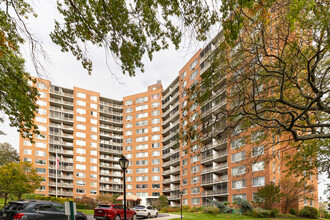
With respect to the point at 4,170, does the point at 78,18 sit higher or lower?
higher

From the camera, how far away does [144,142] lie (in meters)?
85.2

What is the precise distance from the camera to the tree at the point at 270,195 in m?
34.1

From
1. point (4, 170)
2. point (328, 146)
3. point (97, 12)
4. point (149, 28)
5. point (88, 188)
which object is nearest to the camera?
point (97, 12)

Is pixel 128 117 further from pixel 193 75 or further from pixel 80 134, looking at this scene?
pixel 193 75

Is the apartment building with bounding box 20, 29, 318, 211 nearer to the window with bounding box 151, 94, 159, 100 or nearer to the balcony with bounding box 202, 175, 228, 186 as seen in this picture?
the window with bounding box 151, 94, 159, 100

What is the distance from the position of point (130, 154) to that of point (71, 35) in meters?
81.1

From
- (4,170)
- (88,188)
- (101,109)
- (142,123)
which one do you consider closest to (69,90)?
(101,109)

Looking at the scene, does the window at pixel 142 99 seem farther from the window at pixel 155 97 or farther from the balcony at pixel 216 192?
the balcony at pixel 216 192

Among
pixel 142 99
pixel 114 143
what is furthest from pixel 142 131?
pixel 114 143

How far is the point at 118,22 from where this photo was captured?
721cm

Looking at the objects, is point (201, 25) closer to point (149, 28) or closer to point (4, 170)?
point (149, 28)

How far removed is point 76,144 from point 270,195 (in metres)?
60.3

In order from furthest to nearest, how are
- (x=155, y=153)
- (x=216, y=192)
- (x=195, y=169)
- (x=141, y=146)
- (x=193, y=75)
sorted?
(x=141, y=146)
(x=155, y=153)
(x=193, y=75)
(x=195, y=169)
(x=216, y=192)

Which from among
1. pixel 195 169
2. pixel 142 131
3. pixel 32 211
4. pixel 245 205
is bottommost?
pixel 245 205
